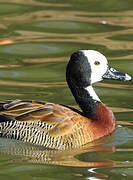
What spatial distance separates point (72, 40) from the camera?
1931 cm

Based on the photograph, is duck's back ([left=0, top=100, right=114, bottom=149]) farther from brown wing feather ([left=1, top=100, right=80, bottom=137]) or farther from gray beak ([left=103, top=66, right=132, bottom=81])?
gray beak ([left=103, top=66, right=132, bottom=81])

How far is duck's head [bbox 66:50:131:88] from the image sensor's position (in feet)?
43.1

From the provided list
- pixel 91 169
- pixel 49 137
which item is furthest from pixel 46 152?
pixel 91 169

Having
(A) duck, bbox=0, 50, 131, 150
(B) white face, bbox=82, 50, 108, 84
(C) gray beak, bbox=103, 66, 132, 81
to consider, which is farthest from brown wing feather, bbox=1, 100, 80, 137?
(C) gray beak, bbox=103, 66, 132, 81

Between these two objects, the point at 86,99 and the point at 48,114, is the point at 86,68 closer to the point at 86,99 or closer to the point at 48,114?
the point at 86,99

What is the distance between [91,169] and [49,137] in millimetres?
1290

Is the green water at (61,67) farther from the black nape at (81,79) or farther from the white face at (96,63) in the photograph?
the white face at (96,63)

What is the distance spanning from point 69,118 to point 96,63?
1139 mm

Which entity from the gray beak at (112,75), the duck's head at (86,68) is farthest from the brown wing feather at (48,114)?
the gray beak at (112,75)

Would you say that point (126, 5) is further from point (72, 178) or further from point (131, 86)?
point (72, 178)

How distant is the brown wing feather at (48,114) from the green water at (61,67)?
40 cm

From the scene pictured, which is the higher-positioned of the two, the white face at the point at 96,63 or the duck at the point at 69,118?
the white face at the point at 96,63

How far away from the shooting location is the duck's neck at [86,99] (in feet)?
43.8

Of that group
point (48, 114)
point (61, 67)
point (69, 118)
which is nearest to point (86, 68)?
point (69, 118)
